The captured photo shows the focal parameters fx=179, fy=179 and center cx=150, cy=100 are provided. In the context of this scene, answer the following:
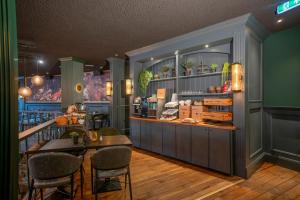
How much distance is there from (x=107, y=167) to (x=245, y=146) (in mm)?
2520

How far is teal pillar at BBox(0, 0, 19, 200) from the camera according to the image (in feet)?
2.82

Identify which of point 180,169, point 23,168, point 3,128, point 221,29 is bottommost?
point 180,169

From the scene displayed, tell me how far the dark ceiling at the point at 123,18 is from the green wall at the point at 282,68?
0.28 m

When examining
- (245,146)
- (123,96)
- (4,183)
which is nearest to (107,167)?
(4,183)

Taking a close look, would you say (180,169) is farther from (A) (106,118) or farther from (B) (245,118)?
(A) (106,118)

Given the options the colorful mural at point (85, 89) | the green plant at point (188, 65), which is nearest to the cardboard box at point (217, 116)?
the green plant at point (188, 65)

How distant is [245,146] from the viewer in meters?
3.31

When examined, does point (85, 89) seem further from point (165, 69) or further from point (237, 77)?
point (237, 77)

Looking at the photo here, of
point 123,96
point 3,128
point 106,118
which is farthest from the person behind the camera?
point 106,118

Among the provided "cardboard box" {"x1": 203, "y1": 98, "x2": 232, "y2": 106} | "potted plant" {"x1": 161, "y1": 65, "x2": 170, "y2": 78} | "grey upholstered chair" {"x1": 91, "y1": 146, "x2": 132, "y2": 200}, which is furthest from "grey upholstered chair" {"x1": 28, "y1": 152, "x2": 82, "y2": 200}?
"potted plant" {"x1": 161, "y1": 65, "x2": 170, "y2": 78}

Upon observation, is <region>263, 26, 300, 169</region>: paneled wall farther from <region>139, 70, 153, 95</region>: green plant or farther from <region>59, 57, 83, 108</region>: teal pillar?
<region>59, 57, 83, 108</region>: teal pillar

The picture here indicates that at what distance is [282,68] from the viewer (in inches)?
155

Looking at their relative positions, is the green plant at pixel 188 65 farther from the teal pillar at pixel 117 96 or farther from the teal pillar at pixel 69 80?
the teal pillar at pixel 69 80

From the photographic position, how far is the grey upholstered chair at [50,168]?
6.55 ft
